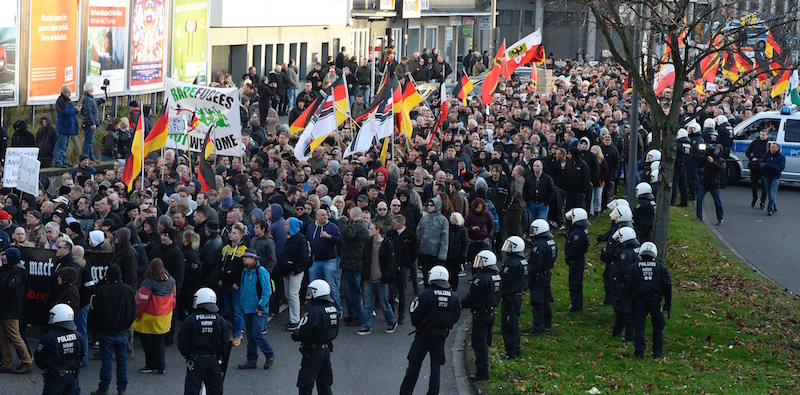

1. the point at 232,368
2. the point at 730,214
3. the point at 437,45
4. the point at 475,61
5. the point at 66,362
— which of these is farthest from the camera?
the point at 437,45

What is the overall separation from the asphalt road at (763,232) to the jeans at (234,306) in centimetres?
912

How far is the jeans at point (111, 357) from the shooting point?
1239cm

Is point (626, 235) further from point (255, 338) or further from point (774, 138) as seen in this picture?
point (774, 138)

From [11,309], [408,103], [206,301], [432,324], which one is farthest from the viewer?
[408,103]

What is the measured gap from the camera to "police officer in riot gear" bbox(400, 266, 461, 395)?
12.4 m

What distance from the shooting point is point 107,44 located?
26719mm

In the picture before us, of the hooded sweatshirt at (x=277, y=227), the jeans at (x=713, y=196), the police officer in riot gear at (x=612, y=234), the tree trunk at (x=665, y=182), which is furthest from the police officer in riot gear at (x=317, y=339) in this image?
the jeans at (x=713, y=196)

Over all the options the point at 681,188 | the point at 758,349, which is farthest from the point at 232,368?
the point at 681,188

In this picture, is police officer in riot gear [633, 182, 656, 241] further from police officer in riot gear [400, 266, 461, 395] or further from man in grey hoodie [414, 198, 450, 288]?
police officer in riot gear [400, 266, 461, 395]

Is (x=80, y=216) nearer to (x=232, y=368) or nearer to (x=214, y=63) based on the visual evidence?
(x=232, y=368)

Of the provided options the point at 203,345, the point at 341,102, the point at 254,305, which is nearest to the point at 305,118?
the point at 341,102

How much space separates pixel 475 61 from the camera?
50812mm

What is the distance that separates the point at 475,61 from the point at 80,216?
36.2m

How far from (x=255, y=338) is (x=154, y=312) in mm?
1209
